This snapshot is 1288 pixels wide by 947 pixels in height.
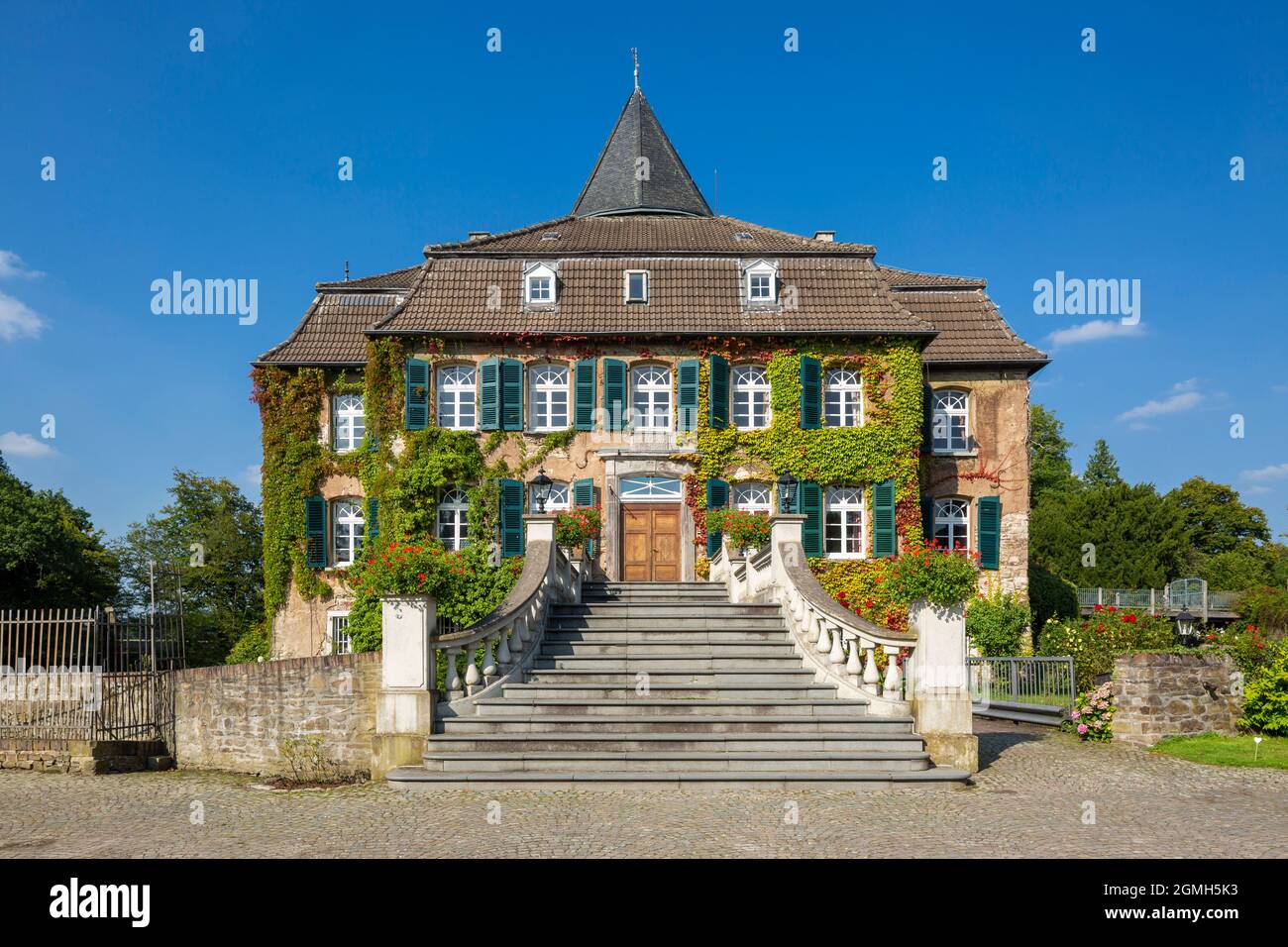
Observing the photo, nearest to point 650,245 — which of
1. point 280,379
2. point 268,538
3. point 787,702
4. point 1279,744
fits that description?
point 280,379

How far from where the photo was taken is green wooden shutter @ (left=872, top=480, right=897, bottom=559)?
72.6ft

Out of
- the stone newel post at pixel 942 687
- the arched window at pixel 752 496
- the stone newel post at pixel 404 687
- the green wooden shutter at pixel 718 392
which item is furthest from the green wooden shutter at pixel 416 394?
the stone newel post at pixel 942 687

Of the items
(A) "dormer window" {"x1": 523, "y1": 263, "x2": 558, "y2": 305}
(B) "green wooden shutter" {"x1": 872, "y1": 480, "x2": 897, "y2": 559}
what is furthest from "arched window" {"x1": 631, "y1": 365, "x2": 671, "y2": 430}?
(B) "green wooden shutter" {"x1": 872, "y1": 480, "x2": 897, "y2": 559}

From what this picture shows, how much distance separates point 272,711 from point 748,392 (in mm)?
13980

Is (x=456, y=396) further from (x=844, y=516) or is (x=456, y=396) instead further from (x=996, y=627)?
(x=996, y=627)

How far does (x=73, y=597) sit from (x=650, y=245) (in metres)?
25.8

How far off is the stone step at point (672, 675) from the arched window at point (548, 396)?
35.0 ft

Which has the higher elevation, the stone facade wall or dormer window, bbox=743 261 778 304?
dormer window, bbox=743 261 778 304

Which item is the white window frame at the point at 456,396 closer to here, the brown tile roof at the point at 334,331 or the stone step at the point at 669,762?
the brown tile roof at the point at 334,331

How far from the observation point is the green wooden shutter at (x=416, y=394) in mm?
22359

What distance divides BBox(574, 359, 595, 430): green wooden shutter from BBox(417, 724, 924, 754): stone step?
12.4 m

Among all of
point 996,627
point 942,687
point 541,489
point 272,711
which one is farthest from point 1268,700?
point 541,489

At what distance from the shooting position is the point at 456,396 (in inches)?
893

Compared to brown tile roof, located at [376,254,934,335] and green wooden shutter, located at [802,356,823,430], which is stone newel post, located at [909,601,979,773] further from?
brown tile roof, located at [376,254,934,335]
